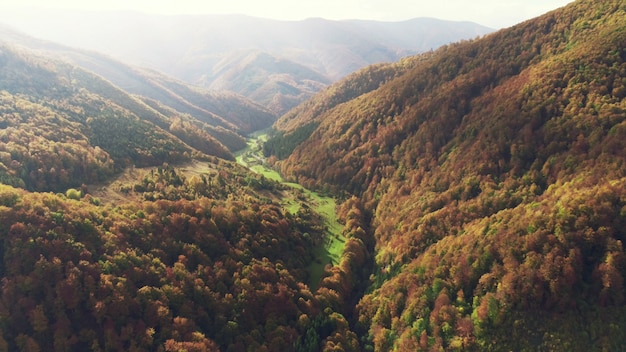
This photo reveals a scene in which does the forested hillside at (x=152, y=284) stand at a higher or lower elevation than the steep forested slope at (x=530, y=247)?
lower

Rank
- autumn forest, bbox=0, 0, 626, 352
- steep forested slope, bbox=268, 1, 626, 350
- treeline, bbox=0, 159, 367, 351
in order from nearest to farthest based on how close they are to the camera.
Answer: steep forested slope, bbox=268, 1, 626, 350 < autumn forest, bbox=0, 0, 626, 352 < treeline, bbox=0, 159, 367, 351

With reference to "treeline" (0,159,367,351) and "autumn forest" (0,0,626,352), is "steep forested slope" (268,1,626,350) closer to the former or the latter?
"autumn forest" (0,0,626,352)

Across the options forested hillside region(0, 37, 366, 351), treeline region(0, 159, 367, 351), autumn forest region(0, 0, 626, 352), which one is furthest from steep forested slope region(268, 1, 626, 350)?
forested hillside region(0, 37, 366, 351)

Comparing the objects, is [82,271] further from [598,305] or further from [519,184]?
[519,184]

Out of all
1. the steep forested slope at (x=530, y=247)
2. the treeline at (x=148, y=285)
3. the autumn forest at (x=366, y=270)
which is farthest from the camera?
the treeline at (x=148, y=285)

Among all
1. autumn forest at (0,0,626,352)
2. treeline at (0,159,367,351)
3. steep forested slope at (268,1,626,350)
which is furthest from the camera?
treeline at (0,159,367,351)

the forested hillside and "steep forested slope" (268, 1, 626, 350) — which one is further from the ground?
"steep forested slope" (268, 1, 626, 350)

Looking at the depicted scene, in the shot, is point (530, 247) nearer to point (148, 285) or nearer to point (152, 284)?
point (152, 284)

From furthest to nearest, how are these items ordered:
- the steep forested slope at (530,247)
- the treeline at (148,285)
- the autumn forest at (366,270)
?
the treeline at (148,285) → the autumn forest at (366,270) → the steep forested slope at (530,247)

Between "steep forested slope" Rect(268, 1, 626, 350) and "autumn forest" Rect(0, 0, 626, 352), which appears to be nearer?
"steep forested slope" Rect(268, 1, 626, 350)

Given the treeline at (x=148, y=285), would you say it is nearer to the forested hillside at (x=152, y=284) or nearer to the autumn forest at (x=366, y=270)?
the forested hillside at (x=152, y=284)

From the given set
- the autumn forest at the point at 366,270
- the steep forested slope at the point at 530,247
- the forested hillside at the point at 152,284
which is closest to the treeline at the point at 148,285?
the forested hillside at the point at 152,284

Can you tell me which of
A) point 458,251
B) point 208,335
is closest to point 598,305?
point 458,251
